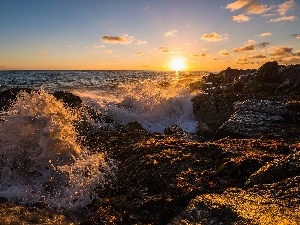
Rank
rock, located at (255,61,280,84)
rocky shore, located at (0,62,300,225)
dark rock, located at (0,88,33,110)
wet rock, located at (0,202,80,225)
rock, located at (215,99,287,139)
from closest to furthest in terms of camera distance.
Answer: rocky shore, located at (0,62,300,225) < wet rock, located at (0,202,80,225) < rock, located at (215,99,287,139) < dark rock, located at (0,88,33,110) < rock, located at (255,61,280,84)

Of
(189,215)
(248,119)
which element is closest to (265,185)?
(189,215)

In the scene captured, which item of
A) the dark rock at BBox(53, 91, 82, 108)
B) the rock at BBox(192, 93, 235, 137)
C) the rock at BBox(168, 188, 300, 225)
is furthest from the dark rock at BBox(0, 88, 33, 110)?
the rock at BBox(168, 188, 300, 225)

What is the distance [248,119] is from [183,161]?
4513mm

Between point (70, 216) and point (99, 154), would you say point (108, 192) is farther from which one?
point (99, 154)

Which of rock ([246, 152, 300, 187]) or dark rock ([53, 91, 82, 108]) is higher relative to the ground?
dark rock ([53, 91, 82, 108])

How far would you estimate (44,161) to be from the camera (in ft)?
22.1

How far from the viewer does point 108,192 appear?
565cm

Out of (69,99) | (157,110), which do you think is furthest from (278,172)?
(157,110)

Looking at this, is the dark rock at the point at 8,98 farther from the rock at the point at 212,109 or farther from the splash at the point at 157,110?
the rock at the point at 212,109

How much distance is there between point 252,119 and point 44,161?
657cm

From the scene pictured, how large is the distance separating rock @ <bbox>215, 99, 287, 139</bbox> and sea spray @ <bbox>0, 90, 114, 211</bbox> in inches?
168

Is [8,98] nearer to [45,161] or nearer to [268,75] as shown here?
[45,161]

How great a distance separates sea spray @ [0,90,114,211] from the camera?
5.61 metres

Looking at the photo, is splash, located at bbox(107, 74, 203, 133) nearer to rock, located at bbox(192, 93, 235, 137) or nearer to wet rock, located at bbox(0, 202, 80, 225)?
rock, located at bbox(192, 93, 235, 137)
